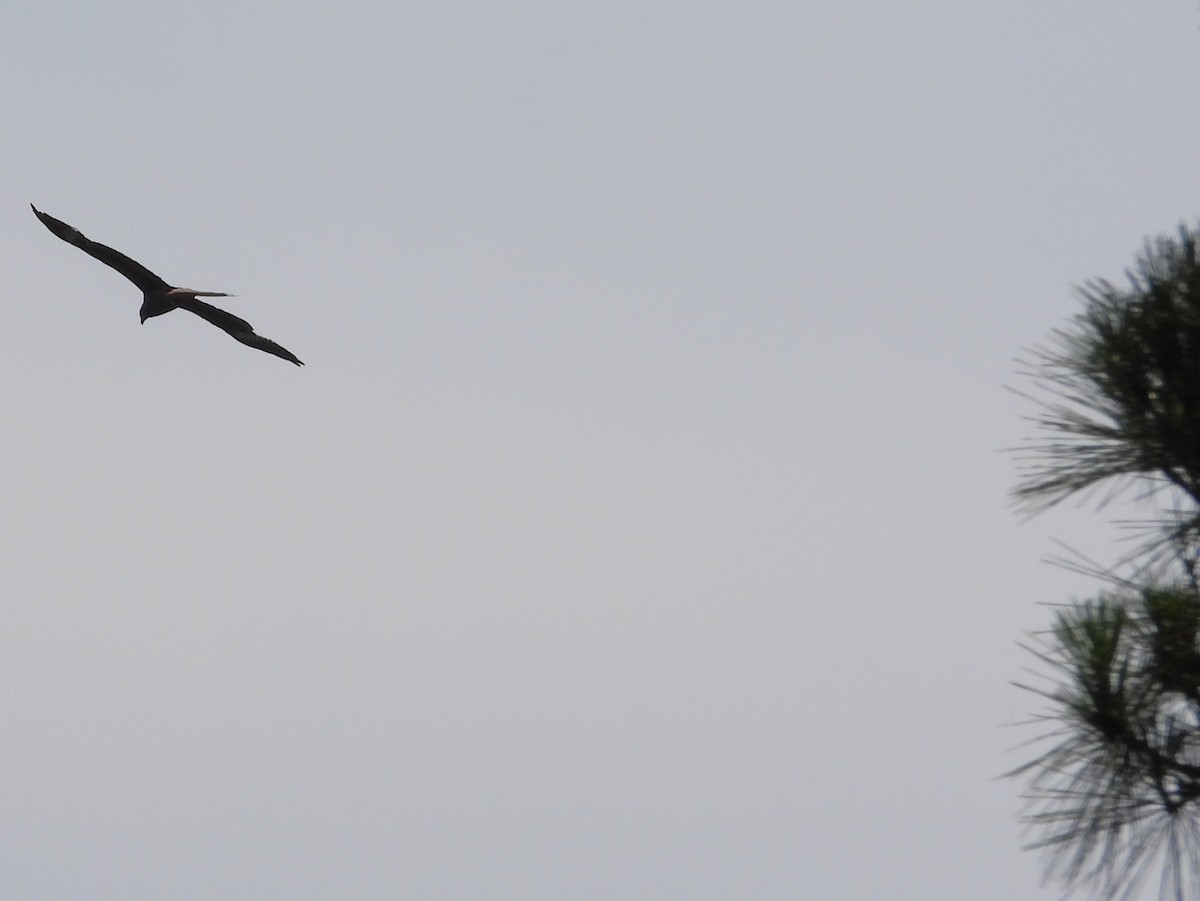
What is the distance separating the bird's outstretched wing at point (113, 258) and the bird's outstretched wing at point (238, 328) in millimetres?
210

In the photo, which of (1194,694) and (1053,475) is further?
(1053,475)

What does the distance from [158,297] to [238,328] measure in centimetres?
56

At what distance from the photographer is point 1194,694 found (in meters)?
4.98

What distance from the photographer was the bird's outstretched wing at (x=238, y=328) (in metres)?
7.85

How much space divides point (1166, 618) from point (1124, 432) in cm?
80

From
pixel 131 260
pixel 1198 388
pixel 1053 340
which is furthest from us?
pixel 131 260

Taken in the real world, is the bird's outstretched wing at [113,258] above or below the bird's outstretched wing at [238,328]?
above

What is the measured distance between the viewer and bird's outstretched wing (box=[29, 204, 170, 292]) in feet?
25.4

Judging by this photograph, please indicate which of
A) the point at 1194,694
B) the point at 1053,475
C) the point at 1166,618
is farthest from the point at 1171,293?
the point at 1194,694

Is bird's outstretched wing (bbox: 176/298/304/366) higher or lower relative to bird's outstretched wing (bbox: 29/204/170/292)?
lower

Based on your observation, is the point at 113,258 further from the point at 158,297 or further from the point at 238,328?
the point at 238,328

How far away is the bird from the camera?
7.77 metres

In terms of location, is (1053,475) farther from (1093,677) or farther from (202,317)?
(202,317)

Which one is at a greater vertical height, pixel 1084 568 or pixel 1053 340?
pixel 1053 340
